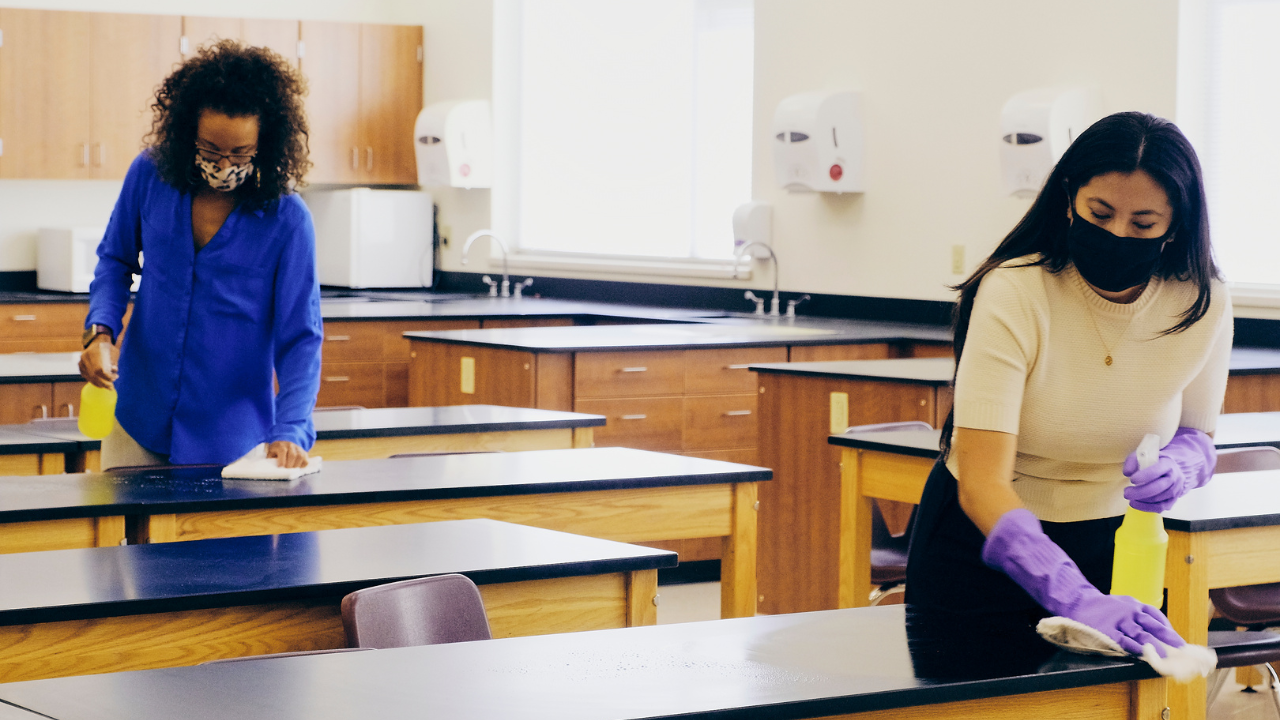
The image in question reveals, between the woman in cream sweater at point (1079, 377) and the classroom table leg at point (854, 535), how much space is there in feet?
5.11

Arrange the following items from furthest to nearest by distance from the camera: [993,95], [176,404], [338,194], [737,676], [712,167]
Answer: [338,194]
[712,167]
[993,95]
[176,404]
[737,676]

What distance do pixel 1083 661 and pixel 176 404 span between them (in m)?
1.87

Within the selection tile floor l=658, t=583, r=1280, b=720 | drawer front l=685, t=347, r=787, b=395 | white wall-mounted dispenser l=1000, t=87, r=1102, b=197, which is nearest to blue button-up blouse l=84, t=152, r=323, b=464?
tile floor l=658, t=583, r=1280, b=720

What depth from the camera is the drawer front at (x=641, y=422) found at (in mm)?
5422

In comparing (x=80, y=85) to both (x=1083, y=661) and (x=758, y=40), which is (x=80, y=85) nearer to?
(x=758, y=40)

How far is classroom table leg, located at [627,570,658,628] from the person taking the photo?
7.89 ft

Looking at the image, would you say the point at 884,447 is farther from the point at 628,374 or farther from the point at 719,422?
the point at 719,422

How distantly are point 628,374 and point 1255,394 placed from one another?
202 centimetres

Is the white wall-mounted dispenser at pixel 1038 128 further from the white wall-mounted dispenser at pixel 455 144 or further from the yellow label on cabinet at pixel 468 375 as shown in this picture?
the white wall-mounted dispenser at pixel 455 144

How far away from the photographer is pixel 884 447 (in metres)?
3.54

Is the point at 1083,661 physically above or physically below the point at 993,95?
below

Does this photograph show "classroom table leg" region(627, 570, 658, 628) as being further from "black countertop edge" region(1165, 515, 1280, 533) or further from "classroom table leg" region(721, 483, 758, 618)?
"black countertop edge" region(1165, 515, 1280, 533)

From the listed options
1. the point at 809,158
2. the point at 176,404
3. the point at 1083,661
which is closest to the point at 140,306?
the point at 176,404

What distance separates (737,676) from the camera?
64.3 inches
